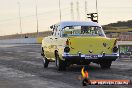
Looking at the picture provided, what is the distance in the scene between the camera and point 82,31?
58.1 ft

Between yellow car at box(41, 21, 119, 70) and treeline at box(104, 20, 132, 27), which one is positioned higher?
yellow car at box(41, 21, 119, 70)

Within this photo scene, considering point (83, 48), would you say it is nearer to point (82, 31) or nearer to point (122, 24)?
point (82, 31)

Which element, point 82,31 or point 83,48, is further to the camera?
point 82,31

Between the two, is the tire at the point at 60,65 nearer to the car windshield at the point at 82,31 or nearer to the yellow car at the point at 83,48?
the yellow car at the point at 83,48

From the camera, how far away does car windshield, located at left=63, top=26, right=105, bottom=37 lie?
1759 cm

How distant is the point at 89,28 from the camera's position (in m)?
17.9

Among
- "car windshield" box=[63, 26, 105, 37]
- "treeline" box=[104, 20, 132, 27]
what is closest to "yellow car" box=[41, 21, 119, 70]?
"car windshield" box=[63, 26, 105, 37]

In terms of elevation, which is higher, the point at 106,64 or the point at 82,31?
the point at 82,31

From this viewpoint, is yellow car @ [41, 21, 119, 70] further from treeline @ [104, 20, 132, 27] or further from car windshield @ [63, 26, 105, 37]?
treeline @ [104, 20, 132, 27]

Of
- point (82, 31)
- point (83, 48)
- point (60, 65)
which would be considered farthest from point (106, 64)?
point (60, 65)

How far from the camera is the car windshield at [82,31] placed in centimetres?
1759

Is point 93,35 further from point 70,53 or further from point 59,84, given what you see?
point 59,84

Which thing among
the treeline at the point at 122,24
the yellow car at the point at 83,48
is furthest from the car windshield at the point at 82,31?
the treeline at the point at 122,24

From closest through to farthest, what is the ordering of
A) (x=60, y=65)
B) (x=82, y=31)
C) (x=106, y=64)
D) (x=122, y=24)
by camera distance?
(x=60, y=65) → (x=82, y=31) → (x=106, y=64) → (x=122, y=24)
